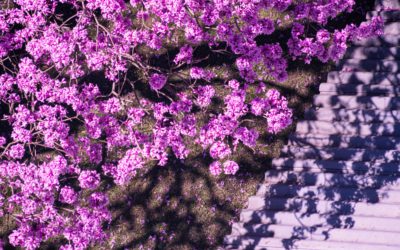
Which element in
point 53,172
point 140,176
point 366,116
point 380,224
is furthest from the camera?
point 140,176

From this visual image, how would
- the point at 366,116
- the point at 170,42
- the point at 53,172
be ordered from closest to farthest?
the point at 53,172, the point at 366,116, the point at 170,42

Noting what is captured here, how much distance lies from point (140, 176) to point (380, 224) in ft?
14.7

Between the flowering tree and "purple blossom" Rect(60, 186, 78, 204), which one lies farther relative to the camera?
"purple blossom" Rect(60, 186, 78, 204)

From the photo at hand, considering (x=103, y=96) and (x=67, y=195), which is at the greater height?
(x=103, y=96)

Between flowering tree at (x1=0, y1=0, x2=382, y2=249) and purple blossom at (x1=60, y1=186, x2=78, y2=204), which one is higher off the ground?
flowering tree at (x1=0, y1=0, x2=382, y2=249)

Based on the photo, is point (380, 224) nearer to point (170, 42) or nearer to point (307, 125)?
point (307, 125)

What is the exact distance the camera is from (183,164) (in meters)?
9.14

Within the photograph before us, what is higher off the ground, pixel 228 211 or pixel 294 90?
pixel 294 90

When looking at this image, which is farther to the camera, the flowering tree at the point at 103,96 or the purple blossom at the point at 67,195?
the purple blossom at the point at 67,195

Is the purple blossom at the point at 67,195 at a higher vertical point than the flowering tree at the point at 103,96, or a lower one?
lower

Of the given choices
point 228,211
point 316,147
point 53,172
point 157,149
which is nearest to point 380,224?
point 316,147

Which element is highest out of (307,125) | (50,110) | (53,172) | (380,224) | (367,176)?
(307,125)

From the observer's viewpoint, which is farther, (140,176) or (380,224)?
(140,176)

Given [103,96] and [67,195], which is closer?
[103,96]
